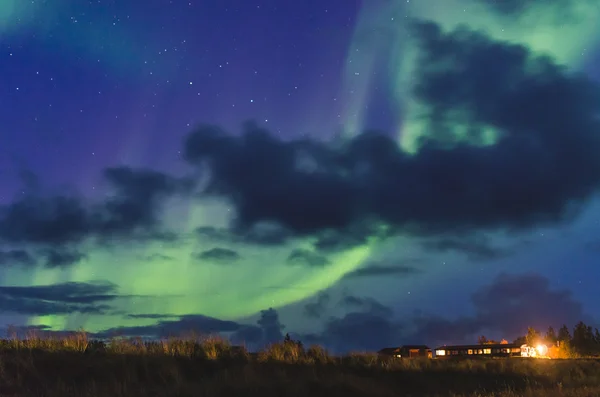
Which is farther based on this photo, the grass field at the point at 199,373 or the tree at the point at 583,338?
the tree at the point at 583,338

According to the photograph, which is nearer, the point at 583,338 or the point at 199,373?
the point at 199,373

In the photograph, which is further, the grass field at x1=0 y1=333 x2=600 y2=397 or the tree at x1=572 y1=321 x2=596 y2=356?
the tree at x1=572 y1=321 x2=596 y2=356

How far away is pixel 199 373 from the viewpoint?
2150 cm

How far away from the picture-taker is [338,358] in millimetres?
27781

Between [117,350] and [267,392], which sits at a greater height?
[117,350]

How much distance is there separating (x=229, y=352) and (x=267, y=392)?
477cm

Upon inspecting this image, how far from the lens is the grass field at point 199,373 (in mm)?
17875

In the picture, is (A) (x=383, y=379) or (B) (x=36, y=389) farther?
(A) (x=383, y=379)

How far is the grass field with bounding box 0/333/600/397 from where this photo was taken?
704 inches

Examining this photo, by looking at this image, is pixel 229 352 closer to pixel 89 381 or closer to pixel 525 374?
pixel 89 381

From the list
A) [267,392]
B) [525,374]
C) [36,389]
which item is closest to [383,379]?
[267,392]

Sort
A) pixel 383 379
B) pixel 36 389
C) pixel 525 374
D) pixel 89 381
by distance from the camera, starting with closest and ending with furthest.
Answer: pixel 36 389 → pixel 89 381 → pixel 383 379 → pixel 525 374

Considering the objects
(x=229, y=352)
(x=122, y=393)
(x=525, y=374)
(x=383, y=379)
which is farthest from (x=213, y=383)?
(x=525, y=374)

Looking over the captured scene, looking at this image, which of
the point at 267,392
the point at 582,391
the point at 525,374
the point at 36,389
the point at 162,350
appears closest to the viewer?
the point at 36,389
